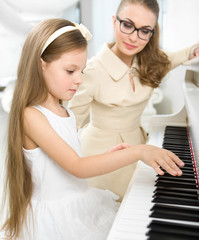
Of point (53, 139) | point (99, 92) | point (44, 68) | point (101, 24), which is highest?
point (44, 68)

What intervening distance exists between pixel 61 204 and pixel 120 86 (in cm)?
77

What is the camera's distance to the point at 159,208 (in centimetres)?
90

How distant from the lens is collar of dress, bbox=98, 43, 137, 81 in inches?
68.8

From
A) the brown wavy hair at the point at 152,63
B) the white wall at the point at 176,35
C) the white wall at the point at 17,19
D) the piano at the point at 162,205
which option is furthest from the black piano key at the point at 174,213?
the white wall at the point at 17,19

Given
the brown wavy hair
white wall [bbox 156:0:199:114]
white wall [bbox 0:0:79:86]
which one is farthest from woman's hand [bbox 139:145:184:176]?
white wall [bbox 0:0:79:86]

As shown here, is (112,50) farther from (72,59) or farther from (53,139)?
(53,139)

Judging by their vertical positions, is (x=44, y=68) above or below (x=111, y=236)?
above

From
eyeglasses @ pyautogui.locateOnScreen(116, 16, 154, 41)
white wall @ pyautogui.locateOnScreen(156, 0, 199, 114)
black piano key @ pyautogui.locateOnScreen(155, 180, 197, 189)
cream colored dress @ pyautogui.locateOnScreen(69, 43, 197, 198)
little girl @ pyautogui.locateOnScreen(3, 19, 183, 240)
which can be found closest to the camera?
black piano key @ pyautogui.locateOnScreen(155, 180, 197, 189)

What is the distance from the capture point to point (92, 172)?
114cm

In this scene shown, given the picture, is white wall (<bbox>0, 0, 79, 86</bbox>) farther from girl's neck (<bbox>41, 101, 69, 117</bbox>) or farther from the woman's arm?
girl's neck (<bbox>41, 101, 69, 117</bbox>)

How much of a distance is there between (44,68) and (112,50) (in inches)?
28.8

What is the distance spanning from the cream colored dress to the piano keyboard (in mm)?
588

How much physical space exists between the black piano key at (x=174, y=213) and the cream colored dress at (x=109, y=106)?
91 cm

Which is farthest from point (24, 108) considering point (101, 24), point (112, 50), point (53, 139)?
point (101, 24)
